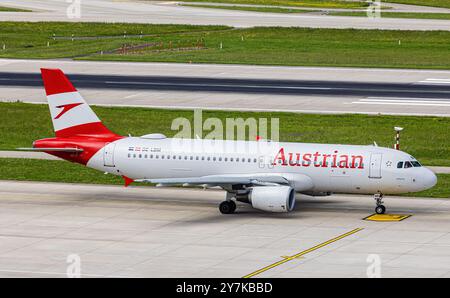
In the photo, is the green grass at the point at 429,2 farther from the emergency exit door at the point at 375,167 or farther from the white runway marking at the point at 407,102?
the emergency exit door at the point at 375,167

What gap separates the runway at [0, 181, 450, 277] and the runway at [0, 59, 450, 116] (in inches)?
955

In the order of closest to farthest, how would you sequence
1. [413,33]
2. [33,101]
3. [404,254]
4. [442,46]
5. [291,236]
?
[404,254] → [291,236] → [33,101] → [442,46] → [413,33]

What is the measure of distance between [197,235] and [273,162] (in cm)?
698

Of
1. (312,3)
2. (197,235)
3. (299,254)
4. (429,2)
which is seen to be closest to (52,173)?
(197,235)

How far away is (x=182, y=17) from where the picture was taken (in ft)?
460

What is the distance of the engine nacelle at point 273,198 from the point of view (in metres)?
52.5

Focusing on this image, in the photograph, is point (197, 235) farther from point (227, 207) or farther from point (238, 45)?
point (238, 45)

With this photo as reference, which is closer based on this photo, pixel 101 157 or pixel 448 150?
pixel 101 157

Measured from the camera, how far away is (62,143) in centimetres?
5706

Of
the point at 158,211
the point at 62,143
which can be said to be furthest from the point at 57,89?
the point at 158,211

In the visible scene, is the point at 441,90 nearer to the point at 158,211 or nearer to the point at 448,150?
the point at 448,150

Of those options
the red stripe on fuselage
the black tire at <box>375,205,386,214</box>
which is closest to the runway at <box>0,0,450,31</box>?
the red stripe on fuselage

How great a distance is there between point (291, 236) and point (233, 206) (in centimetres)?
560

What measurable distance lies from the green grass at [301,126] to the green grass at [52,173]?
17.2 feet
